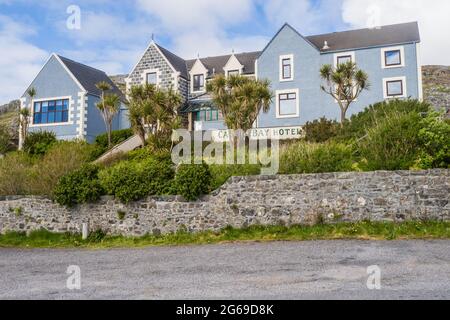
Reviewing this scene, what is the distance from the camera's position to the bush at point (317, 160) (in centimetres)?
1333

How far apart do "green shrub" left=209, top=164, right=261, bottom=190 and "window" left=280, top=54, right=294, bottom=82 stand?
17.5 meters

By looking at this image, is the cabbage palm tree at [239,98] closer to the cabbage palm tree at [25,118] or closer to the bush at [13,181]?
the bush at [13,181]

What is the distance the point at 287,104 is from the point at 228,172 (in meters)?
17.0

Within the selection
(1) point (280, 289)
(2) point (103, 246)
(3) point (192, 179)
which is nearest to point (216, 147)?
(3) point (192, 179)

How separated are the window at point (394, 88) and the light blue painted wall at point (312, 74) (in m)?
0.48

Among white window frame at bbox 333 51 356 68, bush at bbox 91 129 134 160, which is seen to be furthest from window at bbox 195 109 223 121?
white window frame at bbox 333 51 356 68

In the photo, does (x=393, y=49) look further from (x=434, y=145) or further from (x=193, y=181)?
(x=193, y=181)

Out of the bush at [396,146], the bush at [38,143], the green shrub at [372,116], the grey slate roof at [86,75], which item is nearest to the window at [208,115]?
the grey slate roof at [86,75]

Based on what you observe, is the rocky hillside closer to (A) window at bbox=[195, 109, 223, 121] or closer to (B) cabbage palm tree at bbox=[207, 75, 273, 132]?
(A) window at bbox=[195, 109, 223, 121]

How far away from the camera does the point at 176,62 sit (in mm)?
36406

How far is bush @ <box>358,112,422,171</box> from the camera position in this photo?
1263 cm

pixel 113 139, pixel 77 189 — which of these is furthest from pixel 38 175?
pixel 113 139
